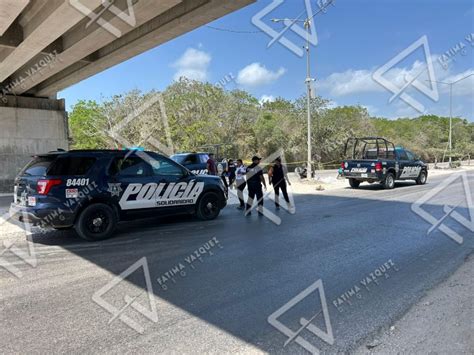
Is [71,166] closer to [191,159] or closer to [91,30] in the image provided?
[91,30]

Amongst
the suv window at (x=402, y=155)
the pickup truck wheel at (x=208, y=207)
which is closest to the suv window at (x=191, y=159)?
the pickup truck wheel at (x=208, y=207)

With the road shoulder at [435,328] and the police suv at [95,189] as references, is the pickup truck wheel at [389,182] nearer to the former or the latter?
the police suv at [95,189]

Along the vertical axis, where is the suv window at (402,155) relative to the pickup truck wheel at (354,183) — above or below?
above

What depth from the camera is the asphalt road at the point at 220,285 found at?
3670 millimetres

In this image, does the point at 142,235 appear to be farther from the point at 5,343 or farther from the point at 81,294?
the point at 5,343

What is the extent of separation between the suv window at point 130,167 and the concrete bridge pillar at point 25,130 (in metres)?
12.7

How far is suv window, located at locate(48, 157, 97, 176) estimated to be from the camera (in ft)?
24.6

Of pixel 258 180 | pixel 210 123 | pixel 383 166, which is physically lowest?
pixel 258 180

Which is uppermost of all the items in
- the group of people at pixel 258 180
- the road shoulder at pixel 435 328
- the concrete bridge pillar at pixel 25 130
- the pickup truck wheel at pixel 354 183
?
Result: the concrete bridge pillar at pixel 25 130

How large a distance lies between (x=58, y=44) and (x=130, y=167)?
7.29 metres

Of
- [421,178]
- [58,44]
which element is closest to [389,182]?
[421,178]

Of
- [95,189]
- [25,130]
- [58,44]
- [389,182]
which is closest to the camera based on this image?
[95,189]

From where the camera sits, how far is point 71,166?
768 cm

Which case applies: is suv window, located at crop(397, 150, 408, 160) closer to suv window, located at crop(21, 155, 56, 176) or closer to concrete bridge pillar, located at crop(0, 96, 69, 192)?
suv window, located at crop(21, 155, 56, 176)
